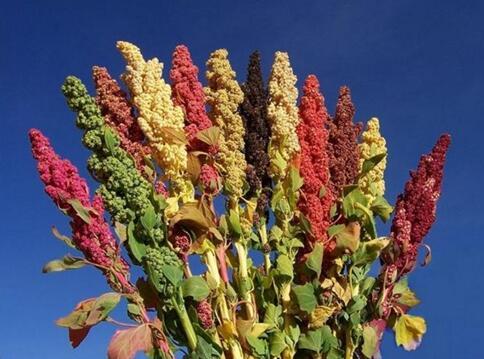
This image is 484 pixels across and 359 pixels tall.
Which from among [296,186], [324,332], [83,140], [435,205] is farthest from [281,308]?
[83,140]

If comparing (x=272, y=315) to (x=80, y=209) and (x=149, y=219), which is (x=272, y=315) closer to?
(x=149, y=219)

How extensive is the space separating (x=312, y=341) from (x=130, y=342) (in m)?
1.05

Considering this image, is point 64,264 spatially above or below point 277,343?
above

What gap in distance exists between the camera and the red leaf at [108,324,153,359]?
12.9 ft

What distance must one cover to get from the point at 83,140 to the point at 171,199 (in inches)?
21.8

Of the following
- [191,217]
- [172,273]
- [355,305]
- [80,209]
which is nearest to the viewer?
[80,209]

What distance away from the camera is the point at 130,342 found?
3.96 metres

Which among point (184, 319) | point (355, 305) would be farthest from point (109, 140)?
point (355, 305)

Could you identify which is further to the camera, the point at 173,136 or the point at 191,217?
the point at 173,136

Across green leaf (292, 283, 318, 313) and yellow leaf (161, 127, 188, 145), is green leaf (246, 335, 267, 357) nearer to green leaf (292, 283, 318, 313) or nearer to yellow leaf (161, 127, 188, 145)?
green leaf (292, 283, 318, 313)

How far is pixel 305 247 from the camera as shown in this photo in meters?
4.64

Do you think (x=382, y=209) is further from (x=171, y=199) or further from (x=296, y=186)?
(x=171, y=199)

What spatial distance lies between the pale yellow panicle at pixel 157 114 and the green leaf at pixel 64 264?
663 millimetres

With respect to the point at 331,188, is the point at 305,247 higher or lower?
lower
